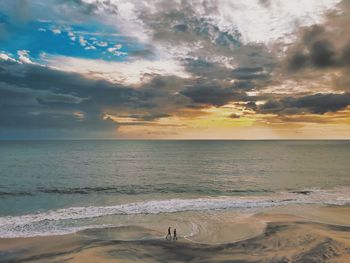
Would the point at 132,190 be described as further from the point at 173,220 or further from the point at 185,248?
the point at 185,248

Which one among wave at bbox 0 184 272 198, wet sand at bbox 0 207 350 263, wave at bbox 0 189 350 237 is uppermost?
wave at bbox 0 184 272 198

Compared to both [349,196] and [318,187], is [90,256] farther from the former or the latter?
[318,187]

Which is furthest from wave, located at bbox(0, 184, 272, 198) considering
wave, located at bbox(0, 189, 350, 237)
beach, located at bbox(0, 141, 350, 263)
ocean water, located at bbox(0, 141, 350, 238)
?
wave, located at bbox(0, 189, 350, 237)

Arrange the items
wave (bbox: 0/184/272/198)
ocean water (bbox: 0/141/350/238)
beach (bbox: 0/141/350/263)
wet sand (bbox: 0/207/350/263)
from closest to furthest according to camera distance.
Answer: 1. wet sand (bbox: 0/207/350/263)
2. beach (bbox: 0/141/350/263)
3. ocean water (bbox: 0/141/350/238)
4. wave (bbox: 0/184/272/198)

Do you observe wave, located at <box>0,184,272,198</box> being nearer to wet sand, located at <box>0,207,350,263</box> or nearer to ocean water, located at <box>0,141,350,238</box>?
ocean water, located at <box>0,141,350,238</box>

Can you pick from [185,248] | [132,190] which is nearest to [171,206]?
[132,190]

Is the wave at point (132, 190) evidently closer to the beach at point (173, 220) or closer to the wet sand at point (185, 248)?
the beach at point (173, 220)

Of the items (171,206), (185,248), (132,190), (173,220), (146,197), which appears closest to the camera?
(185,248)
